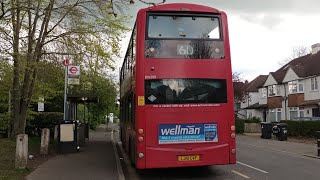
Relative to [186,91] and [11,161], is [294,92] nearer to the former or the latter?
[186,91]

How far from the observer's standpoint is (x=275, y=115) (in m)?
54.8

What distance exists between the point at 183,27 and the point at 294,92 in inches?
1514

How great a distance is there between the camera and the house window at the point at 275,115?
2112 inches

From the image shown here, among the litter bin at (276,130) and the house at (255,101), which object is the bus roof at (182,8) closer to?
the litter bin at (276,130)

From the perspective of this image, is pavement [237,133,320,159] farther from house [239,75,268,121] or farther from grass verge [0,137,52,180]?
house [239,75,268,121]

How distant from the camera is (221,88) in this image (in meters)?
12.3

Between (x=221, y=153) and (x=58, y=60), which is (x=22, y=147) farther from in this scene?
(x=58, y=60)

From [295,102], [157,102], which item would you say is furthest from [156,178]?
[295,102]

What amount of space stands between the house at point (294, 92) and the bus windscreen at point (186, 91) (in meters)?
28.5

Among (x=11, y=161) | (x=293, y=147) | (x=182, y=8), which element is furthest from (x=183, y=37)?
(x=293, y=147)

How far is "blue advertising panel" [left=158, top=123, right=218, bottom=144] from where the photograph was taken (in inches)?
470

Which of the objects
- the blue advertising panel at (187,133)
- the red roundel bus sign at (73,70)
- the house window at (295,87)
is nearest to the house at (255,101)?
the house window at (295,87)

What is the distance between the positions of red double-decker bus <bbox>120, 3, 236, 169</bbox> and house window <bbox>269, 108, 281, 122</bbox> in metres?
43.0

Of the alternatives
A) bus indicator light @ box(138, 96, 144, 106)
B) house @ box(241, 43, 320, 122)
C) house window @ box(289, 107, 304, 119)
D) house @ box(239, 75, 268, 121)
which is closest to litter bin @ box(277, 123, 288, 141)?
house @ box(241, 43, 320, 122)
